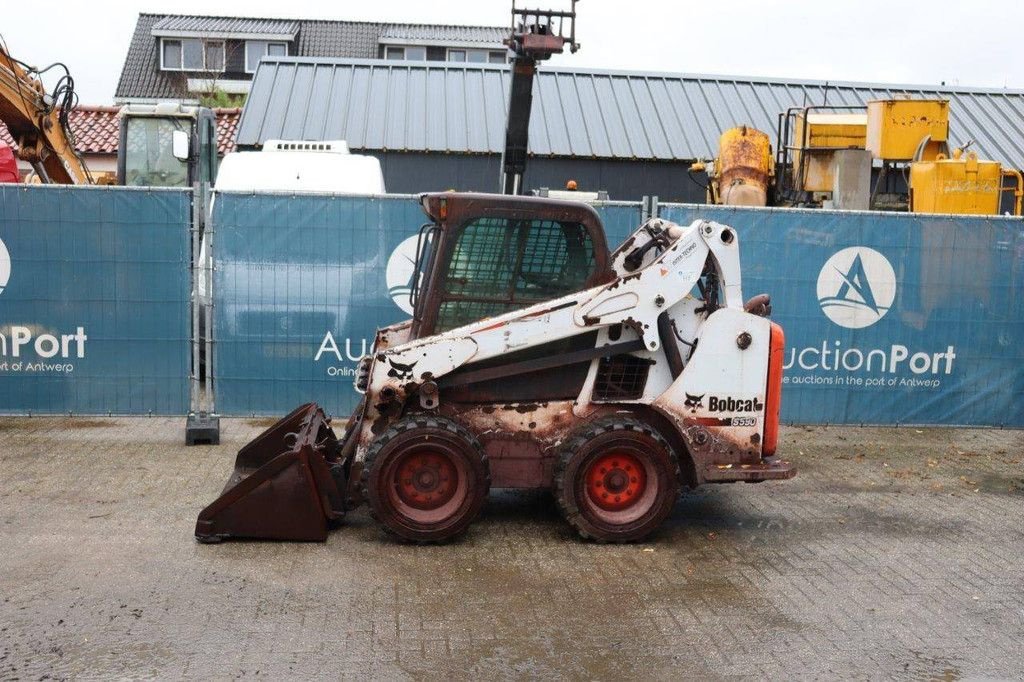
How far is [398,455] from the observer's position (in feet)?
22.7

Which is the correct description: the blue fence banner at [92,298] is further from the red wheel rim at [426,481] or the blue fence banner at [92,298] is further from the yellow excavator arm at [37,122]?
the yellow excavator arm at [37,122]

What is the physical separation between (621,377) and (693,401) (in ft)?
1.66

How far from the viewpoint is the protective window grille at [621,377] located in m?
7.43

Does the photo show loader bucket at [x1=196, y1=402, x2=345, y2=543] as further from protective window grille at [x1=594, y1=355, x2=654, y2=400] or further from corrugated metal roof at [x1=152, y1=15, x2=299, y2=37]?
corrugated metal roof at [x1=152, y1=15, x2=299, y2=37]

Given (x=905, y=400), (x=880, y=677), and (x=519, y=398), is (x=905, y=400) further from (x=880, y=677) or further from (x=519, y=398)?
(x=880, y=677)

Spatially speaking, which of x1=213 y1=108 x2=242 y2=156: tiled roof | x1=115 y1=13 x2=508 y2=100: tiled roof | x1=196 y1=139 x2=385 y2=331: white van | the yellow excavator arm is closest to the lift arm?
x1=196 y1=139 x2=385 y2=331: white van

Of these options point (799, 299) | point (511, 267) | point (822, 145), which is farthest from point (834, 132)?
point (511, 267)

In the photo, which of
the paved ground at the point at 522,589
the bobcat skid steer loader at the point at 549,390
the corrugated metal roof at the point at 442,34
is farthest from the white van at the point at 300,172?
the corrugated metal roof at the point at 442,34

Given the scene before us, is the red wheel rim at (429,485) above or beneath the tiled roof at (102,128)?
beneath

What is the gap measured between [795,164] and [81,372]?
34.2ft

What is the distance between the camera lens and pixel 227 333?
1048 cm

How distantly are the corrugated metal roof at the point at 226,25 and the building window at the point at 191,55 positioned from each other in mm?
601

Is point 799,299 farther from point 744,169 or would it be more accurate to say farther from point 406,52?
point 406,52

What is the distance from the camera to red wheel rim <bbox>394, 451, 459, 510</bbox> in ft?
23.1
